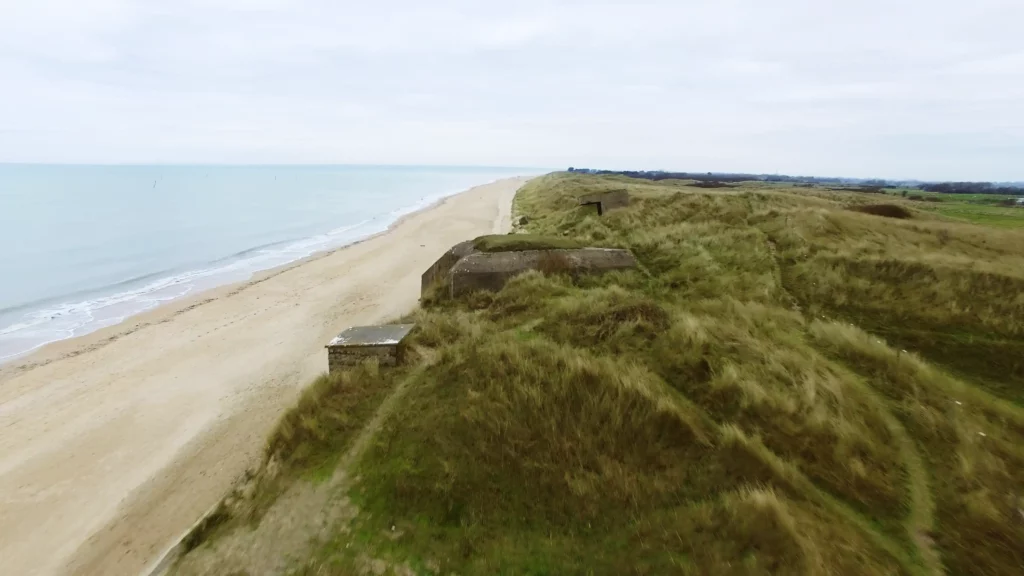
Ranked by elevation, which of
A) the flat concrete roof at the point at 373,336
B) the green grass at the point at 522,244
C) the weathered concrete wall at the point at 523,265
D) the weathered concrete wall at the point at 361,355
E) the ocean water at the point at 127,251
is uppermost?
the green grass at the point at 522,244

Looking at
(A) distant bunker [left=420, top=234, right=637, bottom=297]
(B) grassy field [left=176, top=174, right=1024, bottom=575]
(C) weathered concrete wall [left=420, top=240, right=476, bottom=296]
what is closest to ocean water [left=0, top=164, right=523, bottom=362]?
(C) weathered concrete wall [left=420, top=240, right=476, bottom=296]

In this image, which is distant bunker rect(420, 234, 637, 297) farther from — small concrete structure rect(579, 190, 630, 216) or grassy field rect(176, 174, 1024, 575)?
small concrete structure rect(579, 190, 630, 216)

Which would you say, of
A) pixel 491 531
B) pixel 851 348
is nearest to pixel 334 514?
pixel 491 531

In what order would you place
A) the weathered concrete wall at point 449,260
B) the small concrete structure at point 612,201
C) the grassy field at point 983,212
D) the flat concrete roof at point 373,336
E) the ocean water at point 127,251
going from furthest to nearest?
the small concrete structure at point 612,201
the grassy field at point 983,212
the ocean water at point 127,251
the weathered concrete wall at point 449,260
the flat concrete roof at point 373,336

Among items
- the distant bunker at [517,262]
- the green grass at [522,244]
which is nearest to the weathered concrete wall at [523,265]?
the distant bunker at [517,262]

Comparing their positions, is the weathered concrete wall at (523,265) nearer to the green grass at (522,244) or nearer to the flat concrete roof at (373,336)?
the green grass at (522,244)

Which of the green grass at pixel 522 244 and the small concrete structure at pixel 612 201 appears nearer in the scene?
the green grass at pixel 522 244

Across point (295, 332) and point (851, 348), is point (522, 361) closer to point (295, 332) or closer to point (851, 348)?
point (851, 348)
